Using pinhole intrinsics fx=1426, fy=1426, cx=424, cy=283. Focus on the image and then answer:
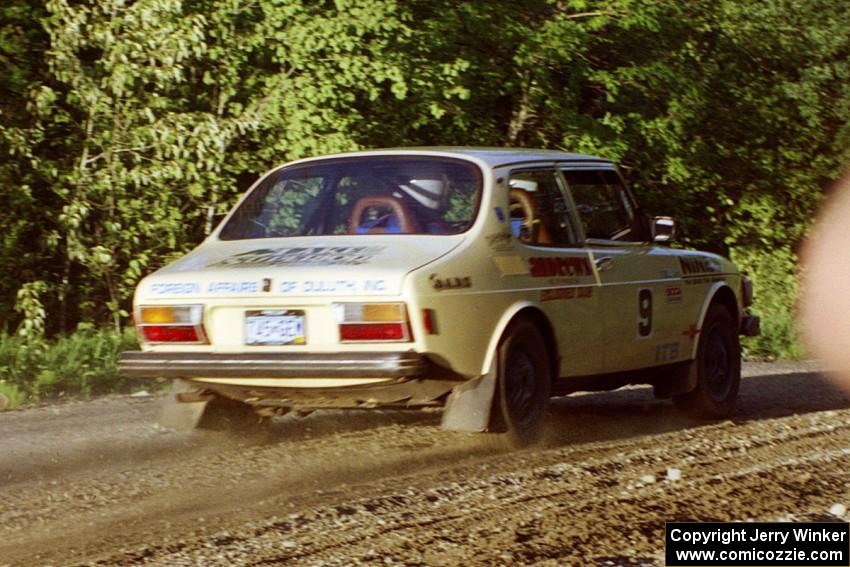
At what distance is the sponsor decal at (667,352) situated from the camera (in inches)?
338

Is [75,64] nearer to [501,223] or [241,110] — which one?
[241,110]

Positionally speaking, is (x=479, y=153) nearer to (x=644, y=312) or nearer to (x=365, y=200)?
(x=365, y=200)

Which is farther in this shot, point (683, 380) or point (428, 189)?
point (683, 380)

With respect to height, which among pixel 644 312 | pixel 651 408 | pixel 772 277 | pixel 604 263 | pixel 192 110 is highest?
pixel 192 110

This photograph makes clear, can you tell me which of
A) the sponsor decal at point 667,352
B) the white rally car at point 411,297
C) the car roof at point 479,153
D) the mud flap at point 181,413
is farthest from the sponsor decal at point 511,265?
the mud flap at point 181,413

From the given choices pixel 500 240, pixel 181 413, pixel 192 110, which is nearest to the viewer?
pixel 500 240

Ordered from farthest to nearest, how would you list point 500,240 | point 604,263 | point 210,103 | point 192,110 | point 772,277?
point 772,277 < point 210,103 < point 192,110 < point 604,263 < point 500,240

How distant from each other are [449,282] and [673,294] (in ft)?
8.30

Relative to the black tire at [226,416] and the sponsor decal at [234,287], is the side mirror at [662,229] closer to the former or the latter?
the black tire at [226,416]

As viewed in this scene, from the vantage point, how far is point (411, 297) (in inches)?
254

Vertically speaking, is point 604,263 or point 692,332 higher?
point 604,263

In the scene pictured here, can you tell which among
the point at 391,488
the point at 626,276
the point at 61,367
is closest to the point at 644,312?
the point at 626,276

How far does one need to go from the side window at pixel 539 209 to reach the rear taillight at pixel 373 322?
3.82 feet

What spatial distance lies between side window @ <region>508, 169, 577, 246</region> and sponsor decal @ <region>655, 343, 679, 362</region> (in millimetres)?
1074
